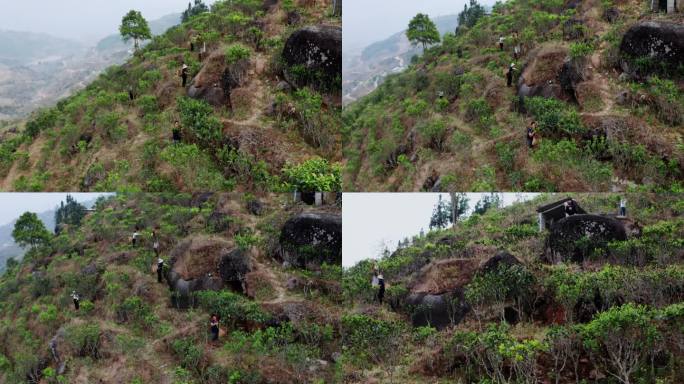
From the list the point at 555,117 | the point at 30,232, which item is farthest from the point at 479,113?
the point at 30,232

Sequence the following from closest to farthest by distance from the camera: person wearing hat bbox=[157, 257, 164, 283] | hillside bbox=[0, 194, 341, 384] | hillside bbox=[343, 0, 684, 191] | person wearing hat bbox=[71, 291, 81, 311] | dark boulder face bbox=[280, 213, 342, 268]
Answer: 1. hillside bbox=[343, 0, 684, 191]
2. hillside bbox=[0, 194, 341, 384]
3. dark boulder face bbox=[280, 213, 342, 268]
4. person wearing hat bbox=[157, 257, 164, 283]
5. person wearing hat bbox=[71, 291, 81, 311]

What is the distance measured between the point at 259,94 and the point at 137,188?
6.38ft

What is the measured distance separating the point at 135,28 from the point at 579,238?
7362 millimetres

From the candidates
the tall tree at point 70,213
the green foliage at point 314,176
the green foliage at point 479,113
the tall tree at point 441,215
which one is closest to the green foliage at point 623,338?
the tall tree at point 441,215

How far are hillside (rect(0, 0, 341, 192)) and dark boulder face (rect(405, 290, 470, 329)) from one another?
2.14 metres

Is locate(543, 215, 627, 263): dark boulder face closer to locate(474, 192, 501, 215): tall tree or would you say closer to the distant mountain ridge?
locate(474, 192, 501, 215): tall tree

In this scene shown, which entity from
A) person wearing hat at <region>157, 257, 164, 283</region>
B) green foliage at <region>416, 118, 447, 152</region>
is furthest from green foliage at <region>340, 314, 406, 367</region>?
person wearing hat at <region>157, 257, 164, 283</region>

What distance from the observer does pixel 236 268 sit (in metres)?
7.55

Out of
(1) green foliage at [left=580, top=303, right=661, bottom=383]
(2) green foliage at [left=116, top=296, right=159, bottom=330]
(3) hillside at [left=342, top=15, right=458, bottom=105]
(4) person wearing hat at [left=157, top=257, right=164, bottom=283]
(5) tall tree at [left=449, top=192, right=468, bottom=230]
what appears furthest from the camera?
(4) person wearing hat at [left=157, top=257, right=164, bottom=283]

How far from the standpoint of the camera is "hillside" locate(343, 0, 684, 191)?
5734 millimetres

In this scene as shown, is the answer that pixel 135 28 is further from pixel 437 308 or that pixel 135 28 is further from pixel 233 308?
pixel 437 308

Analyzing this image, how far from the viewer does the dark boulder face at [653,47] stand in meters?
5.87

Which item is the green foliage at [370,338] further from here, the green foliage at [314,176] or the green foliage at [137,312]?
the green foliage at [137,312]

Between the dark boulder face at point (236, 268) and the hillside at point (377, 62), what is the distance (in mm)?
2716
